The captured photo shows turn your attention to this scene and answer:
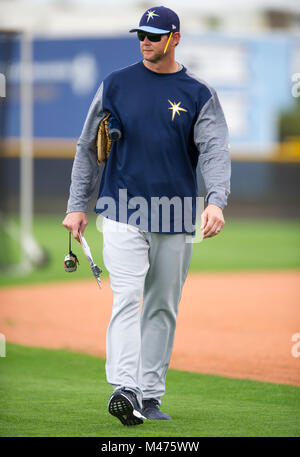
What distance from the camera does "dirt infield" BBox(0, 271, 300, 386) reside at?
22.5ft

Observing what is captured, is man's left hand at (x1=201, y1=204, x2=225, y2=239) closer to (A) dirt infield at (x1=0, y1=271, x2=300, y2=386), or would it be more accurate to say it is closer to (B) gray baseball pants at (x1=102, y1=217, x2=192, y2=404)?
(B) gray baseball pants at (x1=102, y1=217, x2=192, y2=404)

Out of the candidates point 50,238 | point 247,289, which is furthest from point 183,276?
point 50,238

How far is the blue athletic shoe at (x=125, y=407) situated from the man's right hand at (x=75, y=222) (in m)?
0.92

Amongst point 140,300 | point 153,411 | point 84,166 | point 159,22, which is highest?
point 159,22

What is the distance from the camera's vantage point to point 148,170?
4.68m

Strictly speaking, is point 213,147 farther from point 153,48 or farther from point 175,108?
point 153,48

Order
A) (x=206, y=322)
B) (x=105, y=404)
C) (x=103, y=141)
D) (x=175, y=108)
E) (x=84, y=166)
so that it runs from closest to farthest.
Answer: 1. (x=175, y=108)
2. (x=103, y=141)
3. (x=84, y=166)
4. (x=105, y=404)
5. (x=206, y=322)

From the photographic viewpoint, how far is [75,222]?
192 inches

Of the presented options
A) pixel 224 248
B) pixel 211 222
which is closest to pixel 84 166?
pixel 211 222

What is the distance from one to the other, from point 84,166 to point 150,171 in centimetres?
43

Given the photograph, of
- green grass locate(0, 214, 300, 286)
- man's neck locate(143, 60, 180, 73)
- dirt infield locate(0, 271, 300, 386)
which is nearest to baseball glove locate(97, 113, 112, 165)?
man's neck locate(143, 60, 180, 73)
